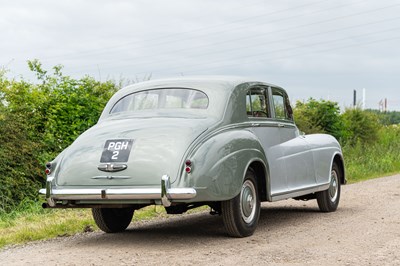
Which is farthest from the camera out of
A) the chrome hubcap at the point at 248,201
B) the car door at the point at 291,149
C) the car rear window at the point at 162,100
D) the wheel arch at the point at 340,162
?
the wheel arch at the point at 340,162

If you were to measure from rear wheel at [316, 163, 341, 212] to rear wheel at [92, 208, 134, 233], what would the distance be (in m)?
3.09

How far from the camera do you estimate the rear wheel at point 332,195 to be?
427 inches

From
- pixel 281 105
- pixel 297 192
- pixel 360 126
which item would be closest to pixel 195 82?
pixel 281 105

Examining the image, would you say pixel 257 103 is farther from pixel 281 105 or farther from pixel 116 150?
pixel 116 150

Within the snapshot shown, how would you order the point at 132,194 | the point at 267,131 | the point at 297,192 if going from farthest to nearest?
the point at 297,192 → the point at 267,131 → the point at 132,194

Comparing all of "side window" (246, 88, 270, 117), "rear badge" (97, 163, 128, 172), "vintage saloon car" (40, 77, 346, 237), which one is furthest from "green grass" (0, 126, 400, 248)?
"side window" (246, 88, 270, 117)

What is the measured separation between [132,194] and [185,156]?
0.68m

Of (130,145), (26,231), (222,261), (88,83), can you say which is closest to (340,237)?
(222,261)

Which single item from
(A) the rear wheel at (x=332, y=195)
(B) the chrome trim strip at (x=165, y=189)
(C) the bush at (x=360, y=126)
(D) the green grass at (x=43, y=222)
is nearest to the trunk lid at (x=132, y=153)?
(B) the chrome trim strip at (x=165, y=189)

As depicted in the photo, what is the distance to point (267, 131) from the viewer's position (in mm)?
9258

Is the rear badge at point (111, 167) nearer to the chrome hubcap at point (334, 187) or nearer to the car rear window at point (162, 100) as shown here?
the car rear window at point (162, 100)

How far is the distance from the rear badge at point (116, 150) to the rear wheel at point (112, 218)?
1.22 meters

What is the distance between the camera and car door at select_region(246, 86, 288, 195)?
8953 mm

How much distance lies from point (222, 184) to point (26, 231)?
2.84 meters
